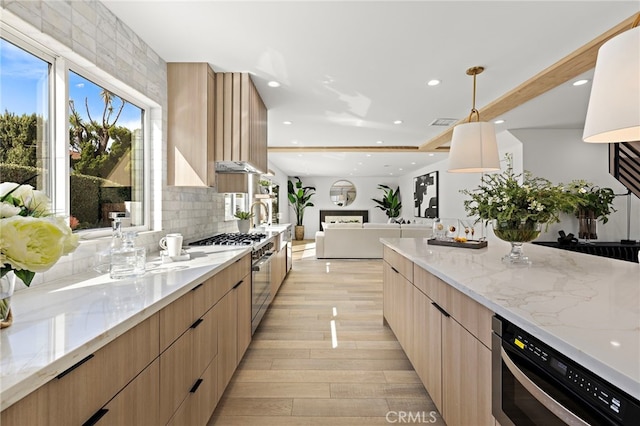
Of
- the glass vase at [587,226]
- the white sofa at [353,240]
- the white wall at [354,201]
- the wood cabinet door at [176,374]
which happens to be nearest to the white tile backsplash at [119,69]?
the wood cabinet door at [176,374]

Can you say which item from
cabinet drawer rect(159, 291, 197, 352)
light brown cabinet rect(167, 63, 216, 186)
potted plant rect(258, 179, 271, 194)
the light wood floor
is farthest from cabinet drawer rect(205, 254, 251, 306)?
potted plant rect(258, 179, 271, 194)

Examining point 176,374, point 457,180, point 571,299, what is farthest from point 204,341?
point 457,180

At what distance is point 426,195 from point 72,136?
28.4ft

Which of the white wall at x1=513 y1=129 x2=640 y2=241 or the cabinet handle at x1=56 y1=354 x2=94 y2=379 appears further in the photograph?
the white wall at x1=513 y1=129 x2=640 y2=241

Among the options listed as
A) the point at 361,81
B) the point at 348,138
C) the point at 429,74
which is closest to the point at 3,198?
the point at 361,81

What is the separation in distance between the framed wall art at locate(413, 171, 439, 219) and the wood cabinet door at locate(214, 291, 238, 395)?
737 cm

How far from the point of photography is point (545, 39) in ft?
7.56

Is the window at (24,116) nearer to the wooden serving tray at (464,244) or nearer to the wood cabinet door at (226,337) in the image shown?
the wood cabinet door at (226,337)

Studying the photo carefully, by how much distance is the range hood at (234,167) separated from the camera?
9.91 ft

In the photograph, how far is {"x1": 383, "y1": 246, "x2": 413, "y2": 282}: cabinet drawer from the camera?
225 centimetres

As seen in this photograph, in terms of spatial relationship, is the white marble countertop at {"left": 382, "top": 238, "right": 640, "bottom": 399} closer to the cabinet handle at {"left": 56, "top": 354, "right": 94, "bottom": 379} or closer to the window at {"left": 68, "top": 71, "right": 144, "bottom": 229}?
the cabinet handle at {"left": 56, "top": 354, "right": 94, "bottom": 379}

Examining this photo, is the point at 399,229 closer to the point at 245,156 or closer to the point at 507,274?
the point at 245,156

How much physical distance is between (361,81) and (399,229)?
4.45 meters

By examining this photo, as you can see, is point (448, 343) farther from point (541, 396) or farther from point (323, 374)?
point (323, 374)
